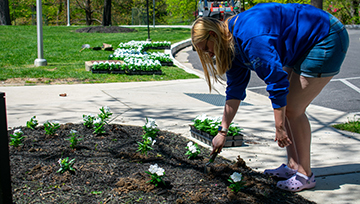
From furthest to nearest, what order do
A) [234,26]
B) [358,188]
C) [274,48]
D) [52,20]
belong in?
1. [52,20]
2. [358,188]
3. [234,26]
4. [274,48]

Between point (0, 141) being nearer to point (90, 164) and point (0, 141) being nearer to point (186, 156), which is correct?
point (90, 164)

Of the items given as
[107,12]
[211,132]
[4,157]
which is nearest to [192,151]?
[211,132]

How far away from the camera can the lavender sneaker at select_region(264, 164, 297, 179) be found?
281cm

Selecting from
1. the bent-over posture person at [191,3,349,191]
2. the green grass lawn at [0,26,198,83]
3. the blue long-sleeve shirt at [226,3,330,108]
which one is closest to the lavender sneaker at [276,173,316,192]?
the bent-over posture person at [191,3,349,191]

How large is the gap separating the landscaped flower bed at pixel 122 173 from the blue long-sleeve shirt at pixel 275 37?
816 millimetres

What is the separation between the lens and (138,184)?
8.26ft

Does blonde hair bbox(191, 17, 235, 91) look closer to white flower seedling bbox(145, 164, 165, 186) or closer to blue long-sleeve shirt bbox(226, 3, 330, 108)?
blue long-sleeve shirt bbox(226, 3, 330, 108)

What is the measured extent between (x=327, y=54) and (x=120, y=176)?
1.88 meters

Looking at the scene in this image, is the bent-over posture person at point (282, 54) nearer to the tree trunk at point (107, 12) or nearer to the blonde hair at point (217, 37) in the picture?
the blonde hair at point (217, 37)

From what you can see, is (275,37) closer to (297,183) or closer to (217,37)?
(217,37)

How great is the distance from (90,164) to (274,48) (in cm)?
189

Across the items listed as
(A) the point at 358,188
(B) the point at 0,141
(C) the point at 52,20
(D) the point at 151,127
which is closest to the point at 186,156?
(D) the point at 151,127

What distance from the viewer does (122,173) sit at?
276 centimetres

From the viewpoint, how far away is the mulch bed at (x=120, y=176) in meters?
2.39
